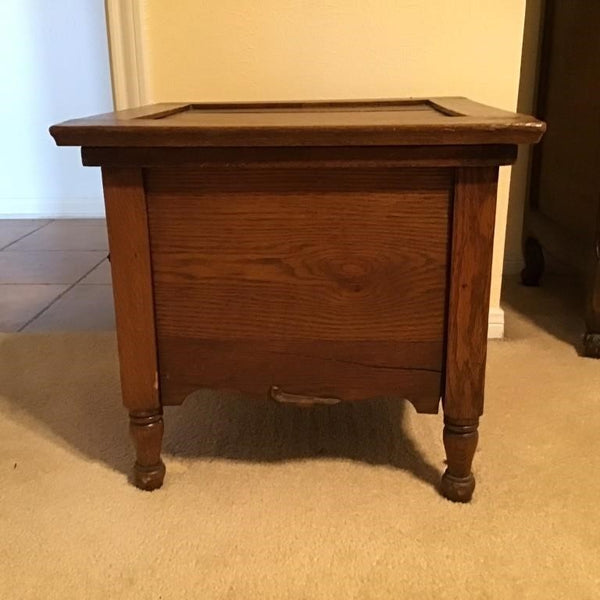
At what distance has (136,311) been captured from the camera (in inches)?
37.0

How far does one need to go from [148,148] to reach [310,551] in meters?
0.50

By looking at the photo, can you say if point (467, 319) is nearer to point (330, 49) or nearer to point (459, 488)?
point (459, 488)

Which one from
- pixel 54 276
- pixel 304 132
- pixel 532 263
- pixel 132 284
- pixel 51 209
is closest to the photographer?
pixel 304 132

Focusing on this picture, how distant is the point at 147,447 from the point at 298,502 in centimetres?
21

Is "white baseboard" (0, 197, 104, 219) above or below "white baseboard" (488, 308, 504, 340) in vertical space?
below

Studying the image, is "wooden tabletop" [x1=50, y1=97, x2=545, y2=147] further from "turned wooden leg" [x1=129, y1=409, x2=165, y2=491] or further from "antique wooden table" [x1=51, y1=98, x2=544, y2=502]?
"turned wooden leg" [x1=129, y1=409, x2=165, y2=491]

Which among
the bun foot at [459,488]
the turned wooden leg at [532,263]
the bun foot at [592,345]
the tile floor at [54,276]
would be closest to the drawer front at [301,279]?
the bun foot at [459,488]

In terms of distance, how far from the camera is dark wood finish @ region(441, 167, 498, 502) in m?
0.87

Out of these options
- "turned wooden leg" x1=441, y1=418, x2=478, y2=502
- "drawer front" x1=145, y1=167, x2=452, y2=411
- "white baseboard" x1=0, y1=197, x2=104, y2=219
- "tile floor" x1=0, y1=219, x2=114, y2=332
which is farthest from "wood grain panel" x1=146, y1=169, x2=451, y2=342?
"white baseboard" x1=0, y1=197, x2=104, y2=219

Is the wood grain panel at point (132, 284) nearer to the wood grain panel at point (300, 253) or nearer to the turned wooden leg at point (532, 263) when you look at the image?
the wood grain panel at point (300, 253)

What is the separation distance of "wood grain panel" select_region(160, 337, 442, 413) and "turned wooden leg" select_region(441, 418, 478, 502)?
43mm

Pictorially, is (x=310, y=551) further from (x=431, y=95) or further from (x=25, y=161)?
(x=25, y=161)

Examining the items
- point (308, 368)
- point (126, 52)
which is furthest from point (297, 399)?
point (126, 52)

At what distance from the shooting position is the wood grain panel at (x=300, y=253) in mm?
882
